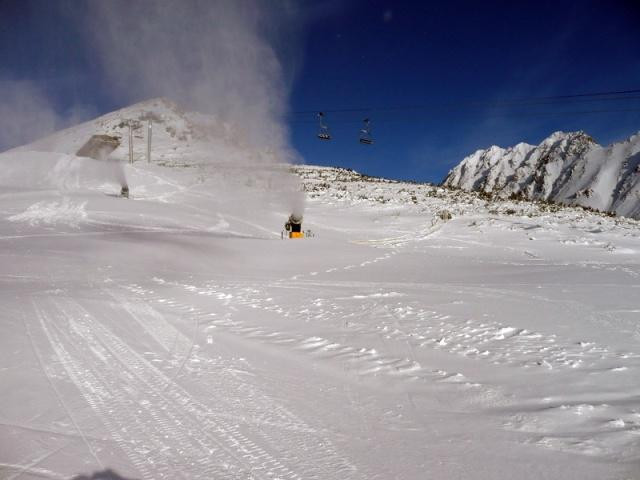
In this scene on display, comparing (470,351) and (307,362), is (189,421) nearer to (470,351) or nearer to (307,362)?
(307,362)

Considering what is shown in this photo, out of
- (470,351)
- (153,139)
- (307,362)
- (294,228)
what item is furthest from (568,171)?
(307,362)

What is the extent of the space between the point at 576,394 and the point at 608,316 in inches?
130

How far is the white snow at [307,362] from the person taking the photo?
276 centimetres

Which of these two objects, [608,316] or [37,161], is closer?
[608,316]

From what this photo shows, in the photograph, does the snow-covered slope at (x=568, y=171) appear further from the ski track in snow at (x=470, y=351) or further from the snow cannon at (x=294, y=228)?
the ski track in snow at (x=470, y=351)

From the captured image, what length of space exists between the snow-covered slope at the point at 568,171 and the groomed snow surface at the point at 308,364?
8432 centimetres

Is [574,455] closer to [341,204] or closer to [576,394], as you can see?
[576,394]

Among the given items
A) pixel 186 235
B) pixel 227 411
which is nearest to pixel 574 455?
pixel 227 411

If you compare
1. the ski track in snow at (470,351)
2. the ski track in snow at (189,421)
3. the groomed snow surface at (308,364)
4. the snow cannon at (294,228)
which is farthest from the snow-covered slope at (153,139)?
the ski track in snow at (189,421)

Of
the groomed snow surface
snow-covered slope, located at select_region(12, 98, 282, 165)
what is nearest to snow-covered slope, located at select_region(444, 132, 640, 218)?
snow-covered slope, located at select_region(12, 98, 282, 165)

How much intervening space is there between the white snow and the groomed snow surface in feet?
0.07

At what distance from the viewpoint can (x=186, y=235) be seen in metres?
14.0

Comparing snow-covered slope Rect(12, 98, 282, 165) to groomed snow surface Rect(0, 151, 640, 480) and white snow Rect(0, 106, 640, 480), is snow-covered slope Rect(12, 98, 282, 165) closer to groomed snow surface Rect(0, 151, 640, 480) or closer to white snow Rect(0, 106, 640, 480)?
white snow Rect(0, 106, 640, 480)

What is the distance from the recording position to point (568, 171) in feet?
389
